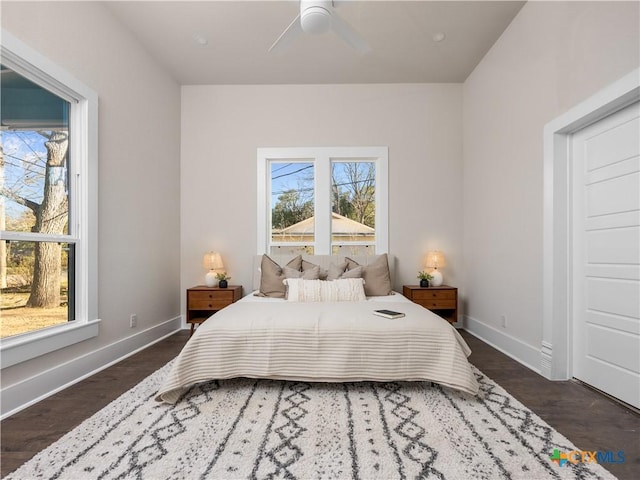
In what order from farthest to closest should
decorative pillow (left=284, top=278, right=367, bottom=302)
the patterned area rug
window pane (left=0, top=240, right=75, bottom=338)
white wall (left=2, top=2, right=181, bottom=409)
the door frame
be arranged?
decorative pillow (left=284, top=278, right=367, bottom=302) < the door frame < white wall (left=2, top=2, right=181, bottom=409) < window pane (left=0, top=240, right=75, bottom=338) < the patterned area rug

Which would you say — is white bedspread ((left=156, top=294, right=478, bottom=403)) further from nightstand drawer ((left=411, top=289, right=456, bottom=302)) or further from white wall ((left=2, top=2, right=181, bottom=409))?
nightstand drawer ((left=411, top=289, right=456, bottom=302))

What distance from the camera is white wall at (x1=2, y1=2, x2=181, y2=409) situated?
7.65 ft

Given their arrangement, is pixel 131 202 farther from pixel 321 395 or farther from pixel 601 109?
pixel 601 109

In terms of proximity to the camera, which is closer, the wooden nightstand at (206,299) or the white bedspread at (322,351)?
the white bedspread at (322,351)

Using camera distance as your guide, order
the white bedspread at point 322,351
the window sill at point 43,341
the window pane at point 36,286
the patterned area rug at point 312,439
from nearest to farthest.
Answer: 1. the patterned area rug at point 312,439
2. the window sill at point 43,341
3. the window pane at point 36,286
4. the white bedspread at point 322,351

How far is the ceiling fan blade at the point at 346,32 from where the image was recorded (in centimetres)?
234

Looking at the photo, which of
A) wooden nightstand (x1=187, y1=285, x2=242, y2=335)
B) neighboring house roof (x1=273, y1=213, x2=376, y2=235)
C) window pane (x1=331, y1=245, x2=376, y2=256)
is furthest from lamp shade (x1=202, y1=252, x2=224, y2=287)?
window pane (x1=331, y1=245, x2=376, y2=256)

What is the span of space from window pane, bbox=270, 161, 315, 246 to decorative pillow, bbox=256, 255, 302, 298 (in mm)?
606

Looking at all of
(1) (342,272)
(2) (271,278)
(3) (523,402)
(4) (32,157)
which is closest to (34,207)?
(4) (32,157)

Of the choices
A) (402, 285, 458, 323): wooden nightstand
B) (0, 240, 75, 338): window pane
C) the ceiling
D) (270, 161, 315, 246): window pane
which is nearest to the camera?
(0, 240, 75, 338): window pane

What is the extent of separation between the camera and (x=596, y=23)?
2.14 m

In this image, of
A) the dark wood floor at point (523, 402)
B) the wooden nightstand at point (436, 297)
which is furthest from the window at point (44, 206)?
the wooden nightstand at point (436, 297)

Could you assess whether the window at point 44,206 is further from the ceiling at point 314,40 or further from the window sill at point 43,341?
the ceiling at point 314,40

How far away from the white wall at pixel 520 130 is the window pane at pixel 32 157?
392cm
